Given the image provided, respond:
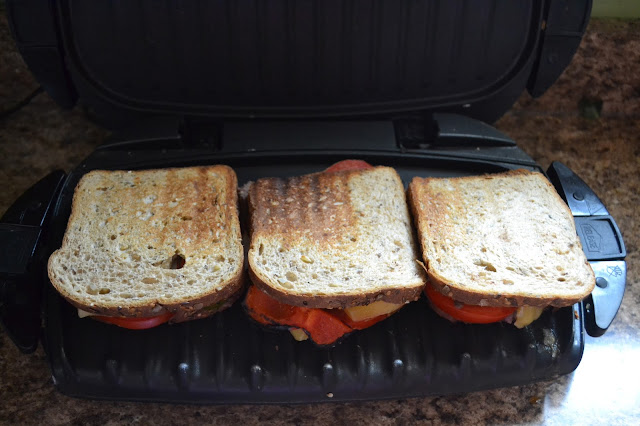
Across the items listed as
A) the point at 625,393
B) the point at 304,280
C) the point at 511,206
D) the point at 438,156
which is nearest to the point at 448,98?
the point at 438,156

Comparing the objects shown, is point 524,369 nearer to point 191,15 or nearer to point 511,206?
point 511,206

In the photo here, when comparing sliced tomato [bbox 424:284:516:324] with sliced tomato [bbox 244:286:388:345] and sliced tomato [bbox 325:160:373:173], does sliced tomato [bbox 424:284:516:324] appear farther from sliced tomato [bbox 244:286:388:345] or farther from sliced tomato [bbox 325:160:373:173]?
sliced tomato [bbox 325:160:373:173]

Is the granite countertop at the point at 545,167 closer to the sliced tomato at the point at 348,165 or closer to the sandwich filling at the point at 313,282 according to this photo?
the sandwich filling at the point at 313,282

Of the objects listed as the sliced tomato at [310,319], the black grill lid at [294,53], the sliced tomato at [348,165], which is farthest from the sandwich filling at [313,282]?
the black grill lid at [294,53]

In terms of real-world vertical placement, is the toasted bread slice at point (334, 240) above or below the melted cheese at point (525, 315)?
above

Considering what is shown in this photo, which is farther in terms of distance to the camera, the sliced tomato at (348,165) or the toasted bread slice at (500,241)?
the sliced tomato at (348,165)

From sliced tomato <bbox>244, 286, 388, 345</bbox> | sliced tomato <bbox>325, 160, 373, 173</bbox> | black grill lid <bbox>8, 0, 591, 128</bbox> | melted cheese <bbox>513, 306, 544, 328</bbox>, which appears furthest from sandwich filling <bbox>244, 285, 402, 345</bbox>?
black grill lid <bbox>8, 0, 591, 128</bbox>
